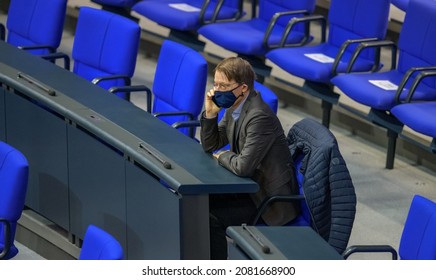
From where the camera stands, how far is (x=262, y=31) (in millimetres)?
7168

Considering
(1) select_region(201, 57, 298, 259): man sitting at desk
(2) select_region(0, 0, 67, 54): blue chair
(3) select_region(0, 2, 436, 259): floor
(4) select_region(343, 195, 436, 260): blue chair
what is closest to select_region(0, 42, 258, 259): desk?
(1) select_region(201, 57, 298, 259): man sitting at desk

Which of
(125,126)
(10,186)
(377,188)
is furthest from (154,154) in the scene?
(377,188)

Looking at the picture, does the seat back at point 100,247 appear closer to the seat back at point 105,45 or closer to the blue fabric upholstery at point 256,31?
the seat back at point 105,45

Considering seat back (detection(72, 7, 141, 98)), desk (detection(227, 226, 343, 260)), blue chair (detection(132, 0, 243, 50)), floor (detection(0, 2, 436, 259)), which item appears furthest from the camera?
blue chair (detection(132, 0, 243, 50))

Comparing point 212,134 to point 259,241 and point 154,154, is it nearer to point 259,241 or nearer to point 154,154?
point 154,154

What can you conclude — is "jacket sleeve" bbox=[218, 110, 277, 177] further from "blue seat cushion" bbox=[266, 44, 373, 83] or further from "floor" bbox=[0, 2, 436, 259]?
"blue seat cushion" bbox=[266, 44, 373, 83]

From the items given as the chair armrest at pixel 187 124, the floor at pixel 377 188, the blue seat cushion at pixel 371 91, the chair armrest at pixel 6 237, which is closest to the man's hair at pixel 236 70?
the chair armrest at pixel 187 124

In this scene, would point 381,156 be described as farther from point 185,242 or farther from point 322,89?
point 185,242

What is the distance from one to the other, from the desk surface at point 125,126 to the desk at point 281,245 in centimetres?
37

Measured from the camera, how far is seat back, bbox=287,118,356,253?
4.50m

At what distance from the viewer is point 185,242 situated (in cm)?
434

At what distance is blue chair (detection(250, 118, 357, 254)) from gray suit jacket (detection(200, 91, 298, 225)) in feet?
0.19

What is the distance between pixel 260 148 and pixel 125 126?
674 mm
